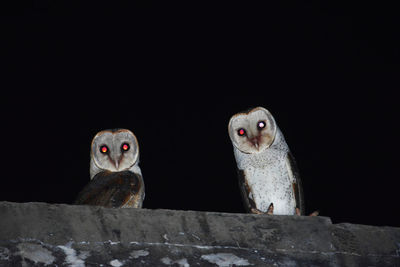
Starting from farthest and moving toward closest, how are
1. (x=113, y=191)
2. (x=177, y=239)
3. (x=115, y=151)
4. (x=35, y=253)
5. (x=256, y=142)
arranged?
(x=115, y=151) < (x=256, y=142) < (x=113, y=191) < (x=177, y=239) < (x=35, y=253)

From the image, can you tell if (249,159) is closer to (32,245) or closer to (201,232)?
(201,232)

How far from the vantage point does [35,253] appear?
6.52ft

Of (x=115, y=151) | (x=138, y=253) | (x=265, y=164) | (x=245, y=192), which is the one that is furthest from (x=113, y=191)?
(x=138, y=253)

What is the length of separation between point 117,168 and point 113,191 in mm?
497

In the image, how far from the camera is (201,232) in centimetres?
212

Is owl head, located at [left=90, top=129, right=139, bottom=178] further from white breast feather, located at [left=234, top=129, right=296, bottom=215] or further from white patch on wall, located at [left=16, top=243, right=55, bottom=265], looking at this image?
white patch on wall, located at [left=16, top=243, right=55, bottom=265]

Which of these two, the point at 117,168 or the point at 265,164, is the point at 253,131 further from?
the point at 117,168

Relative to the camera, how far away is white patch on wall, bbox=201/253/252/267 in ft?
6.79

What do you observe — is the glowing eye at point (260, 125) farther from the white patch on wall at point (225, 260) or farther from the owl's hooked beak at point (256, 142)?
the white patch on wall at point (225, 260)

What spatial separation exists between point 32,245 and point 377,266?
1412 mm

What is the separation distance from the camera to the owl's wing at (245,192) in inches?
176

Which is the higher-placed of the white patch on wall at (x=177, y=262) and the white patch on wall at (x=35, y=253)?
the white patch on wall at (x=35, y=253)

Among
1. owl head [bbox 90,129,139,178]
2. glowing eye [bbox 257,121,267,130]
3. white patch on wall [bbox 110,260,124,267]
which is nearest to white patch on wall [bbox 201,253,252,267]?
white patch on wall [bbox 110,260,124,267]

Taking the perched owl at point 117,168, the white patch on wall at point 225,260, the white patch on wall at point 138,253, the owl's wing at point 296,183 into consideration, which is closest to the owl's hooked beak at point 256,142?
the owl's wing at point 296,183
